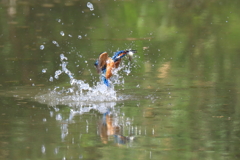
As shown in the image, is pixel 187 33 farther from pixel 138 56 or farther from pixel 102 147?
pixel 102 147

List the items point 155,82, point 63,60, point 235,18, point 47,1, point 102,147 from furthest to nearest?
Answer: point 47,1 < point 235,18 < point 63,60 < point 155,82 < point 102,147

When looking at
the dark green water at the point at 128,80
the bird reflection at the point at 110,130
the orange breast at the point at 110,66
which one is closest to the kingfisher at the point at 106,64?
the orange breast at the point at 110,66

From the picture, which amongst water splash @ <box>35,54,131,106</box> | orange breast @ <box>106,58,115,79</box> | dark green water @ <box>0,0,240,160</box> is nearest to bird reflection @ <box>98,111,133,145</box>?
dark green water @ <box>0,0,240,160</box>

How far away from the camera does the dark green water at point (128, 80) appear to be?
5164 millimetres

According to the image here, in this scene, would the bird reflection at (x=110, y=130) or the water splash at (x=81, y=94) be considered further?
the water splash at (x=81, y=94)

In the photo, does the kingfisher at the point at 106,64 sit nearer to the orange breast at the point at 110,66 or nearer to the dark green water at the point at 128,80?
the orange breast at the point at 110,66

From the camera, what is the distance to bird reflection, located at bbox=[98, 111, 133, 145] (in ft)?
17.3

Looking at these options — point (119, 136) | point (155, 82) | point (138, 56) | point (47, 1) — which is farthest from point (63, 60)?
point (47, 1)

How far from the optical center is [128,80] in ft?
26.2

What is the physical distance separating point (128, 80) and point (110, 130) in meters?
2.42

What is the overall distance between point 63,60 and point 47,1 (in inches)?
213

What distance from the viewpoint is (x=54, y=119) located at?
6.09 metres

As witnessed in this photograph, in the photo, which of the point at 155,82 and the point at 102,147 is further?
the point at 155,82

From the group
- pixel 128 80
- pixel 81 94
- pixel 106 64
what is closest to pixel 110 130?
pixel 106 64
